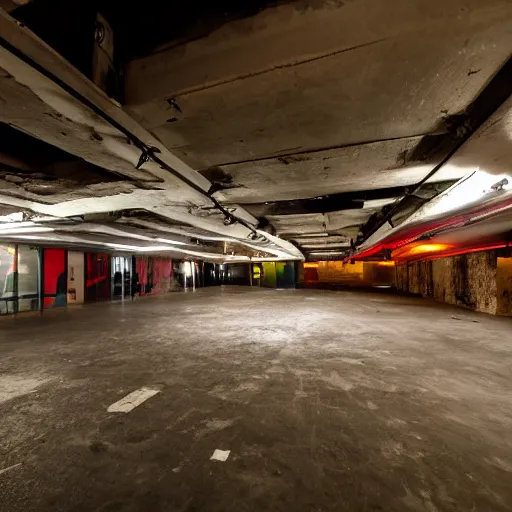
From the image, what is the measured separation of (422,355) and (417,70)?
3.22m

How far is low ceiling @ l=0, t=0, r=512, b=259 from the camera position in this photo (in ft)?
3.17

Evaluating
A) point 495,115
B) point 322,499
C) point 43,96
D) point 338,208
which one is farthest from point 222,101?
point 338,208

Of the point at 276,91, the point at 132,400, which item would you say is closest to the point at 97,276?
the point at 132,400

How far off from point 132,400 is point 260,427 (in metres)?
1.10

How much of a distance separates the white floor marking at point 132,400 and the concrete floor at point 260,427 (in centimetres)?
6

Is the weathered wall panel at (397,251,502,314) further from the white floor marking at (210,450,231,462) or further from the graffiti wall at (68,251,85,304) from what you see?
the graffiti wall at (68,251,85,304)

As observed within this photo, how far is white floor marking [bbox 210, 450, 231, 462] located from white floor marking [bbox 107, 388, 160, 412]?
87 centimetres

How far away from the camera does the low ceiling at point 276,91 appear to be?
3.17 feet

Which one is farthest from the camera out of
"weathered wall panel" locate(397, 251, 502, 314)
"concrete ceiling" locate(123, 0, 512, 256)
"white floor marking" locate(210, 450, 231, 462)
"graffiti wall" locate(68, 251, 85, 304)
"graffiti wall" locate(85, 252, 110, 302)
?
"graffiti wall" locate(85, 252, 110, 302)

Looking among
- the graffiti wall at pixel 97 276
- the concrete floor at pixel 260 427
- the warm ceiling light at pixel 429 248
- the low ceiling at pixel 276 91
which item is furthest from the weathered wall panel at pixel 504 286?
the graffiti wall at pixel 97 276

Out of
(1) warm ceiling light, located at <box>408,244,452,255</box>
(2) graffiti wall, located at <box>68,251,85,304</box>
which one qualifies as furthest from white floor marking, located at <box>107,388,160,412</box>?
(2) graffiti wall, located at <box>68,251,85,304</box>

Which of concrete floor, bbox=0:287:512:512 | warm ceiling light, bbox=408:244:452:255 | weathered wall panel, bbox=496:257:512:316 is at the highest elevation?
warm ceiling light, bbox=408:244:452:255

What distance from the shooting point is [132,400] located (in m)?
2.22

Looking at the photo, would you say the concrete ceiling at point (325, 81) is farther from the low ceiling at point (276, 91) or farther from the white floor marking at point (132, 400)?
the white floor marking at point (132, 400)
